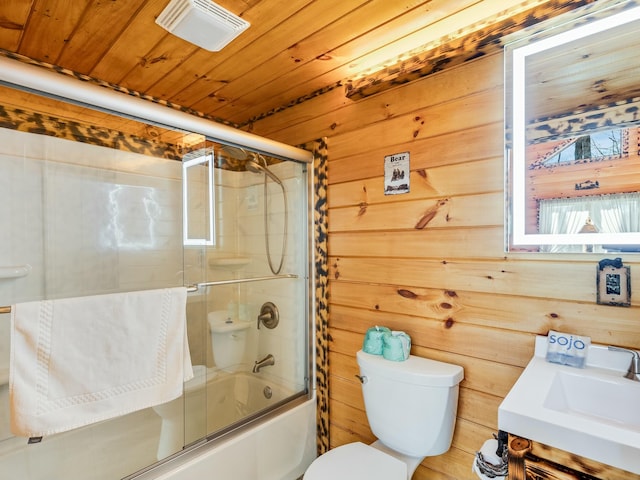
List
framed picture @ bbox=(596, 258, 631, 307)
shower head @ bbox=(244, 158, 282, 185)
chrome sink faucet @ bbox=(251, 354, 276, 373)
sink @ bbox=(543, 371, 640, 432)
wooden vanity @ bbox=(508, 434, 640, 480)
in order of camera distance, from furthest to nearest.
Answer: chrome sink faucet @ bbox=(251, 354, 276, 373), shower head @ bbox=(244, 158, 282, 185), framed picture @ bbox=(596, 258, 631, 307), sink @ bbox=(543, 371, 640, 432), wooden vanity @ bbox=(508, 434, 640, 480)

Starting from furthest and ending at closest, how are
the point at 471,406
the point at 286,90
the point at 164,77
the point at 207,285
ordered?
the point at 286,90 → the point at 164,77 → the point at 207,285 → the point at 471,406

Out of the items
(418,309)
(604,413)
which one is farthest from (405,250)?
(604,413)

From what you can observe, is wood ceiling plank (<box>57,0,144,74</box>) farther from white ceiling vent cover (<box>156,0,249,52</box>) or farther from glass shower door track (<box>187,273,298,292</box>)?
glass shower door track (<box>187,273,298,292</box>)

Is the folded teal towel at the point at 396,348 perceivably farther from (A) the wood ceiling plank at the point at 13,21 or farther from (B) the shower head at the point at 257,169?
(A) the wood ceiling plank at the point at 13,21

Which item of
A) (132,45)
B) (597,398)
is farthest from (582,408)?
(132,45)

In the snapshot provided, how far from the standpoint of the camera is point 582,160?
3.69ft

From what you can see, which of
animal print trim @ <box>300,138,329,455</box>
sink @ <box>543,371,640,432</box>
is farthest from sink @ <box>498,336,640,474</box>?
animal print trim @ <box>300,138,329,455</box>

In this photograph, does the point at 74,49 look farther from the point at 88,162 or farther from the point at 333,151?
the point at 333,151

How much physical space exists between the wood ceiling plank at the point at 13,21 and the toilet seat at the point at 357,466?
6.59ft

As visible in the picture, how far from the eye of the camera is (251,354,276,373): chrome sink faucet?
6.27ft

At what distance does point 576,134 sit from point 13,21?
2.11 metres

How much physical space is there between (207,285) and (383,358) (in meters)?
0.87

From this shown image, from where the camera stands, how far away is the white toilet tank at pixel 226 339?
177 cm

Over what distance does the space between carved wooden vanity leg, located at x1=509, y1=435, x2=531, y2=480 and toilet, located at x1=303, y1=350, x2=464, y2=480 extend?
53cm
